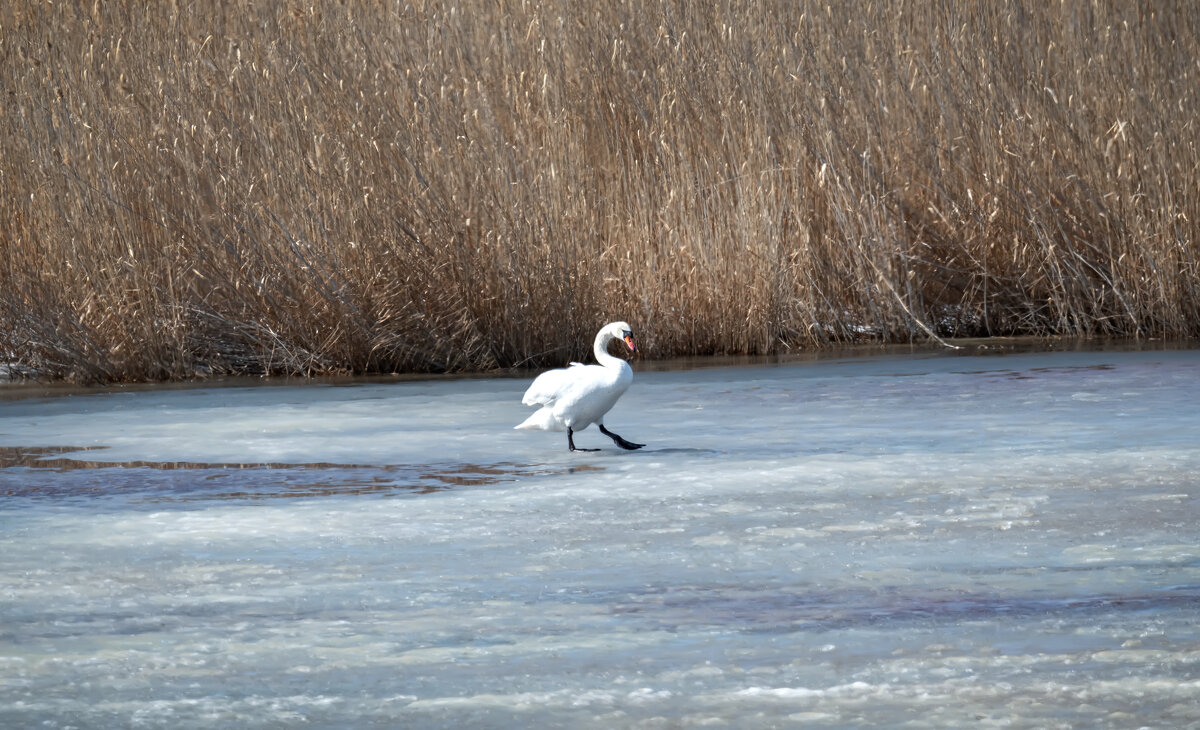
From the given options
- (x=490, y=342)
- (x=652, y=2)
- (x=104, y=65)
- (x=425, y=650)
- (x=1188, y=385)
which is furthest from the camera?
(x=652, y=2)

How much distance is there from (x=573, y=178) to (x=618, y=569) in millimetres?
5547

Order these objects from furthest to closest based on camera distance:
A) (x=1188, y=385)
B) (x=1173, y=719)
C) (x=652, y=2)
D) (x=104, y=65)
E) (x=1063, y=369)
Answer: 1. (x=652, y=2)
2. (x=104, y=65)
3. (x=1063, y=369)
4. (x=1188, y=385)
5. (x=1173, y=719)

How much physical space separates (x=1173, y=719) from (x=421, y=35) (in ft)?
25.5

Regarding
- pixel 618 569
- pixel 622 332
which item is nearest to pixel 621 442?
pixel 622 332

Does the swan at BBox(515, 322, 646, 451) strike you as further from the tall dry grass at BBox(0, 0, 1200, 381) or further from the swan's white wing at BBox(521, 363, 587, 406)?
the tall dry grass at BBox(0, 0, 1200, 381)

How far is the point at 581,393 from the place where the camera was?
539 centimetres

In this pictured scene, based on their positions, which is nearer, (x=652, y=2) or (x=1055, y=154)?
(x=1055, y=154)

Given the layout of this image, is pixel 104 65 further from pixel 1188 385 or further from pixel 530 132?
pixel 1188 385

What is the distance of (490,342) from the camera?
8.59 meters

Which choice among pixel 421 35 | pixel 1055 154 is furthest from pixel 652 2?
pixel 1055 154

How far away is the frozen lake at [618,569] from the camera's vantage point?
2703mm

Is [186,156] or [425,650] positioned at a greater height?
[186,156]

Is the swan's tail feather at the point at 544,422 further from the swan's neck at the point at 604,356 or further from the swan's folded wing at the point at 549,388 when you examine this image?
the swan's neck at the point at 604,356

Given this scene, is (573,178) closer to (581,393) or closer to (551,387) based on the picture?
(551,387)
